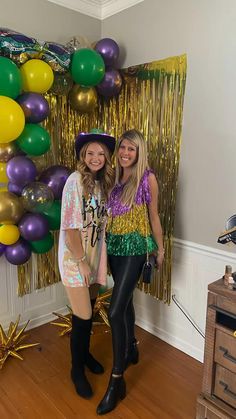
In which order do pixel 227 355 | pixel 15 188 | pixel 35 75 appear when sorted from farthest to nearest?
pixel 15 188 < pixel 35 75 < pixel 227 355

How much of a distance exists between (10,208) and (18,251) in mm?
300

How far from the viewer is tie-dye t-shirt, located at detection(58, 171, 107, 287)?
5.57 feet

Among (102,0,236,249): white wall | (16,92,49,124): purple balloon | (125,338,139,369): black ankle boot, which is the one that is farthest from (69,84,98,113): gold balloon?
(125,338,139,369): black ankle boot

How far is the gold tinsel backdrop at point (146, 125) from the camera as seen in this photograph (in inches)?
86.1

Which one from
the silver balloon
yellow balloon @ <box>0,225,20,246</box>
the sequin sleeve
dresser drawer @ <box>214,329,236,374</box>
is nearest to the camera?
dresser drawer @ <box>214,329,236,374</box>

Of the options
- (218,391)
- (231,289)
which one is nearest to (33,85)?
(231,289)

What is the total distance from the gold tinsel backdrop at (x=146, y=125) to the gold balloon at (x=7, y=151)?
412 mm

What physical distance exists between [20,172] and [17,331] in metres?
1.27

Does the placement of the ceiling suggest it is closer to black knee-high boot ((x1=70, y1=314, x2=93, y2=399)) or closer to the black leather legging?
the black leather legging

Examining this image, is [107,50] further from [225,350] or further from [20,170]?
[225,350]

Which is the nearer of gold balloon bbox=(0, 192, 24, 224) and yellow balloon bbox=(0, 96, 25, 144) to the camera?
yellow balloon bbox=(0, 96, 25, 144)

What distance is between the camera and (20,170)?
1953 millimetres

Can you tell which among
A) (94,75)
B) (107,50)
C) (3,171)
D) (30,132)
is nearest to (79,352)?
(3,171)

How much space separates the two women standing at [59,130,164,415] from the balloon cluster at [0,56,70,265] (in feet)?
1.08
